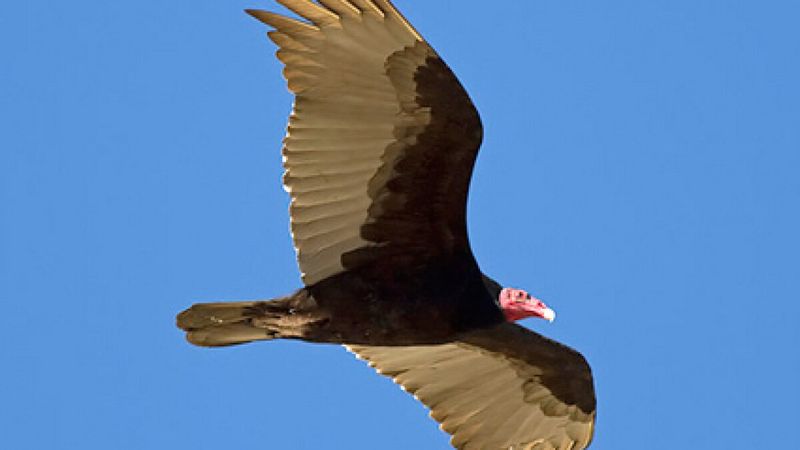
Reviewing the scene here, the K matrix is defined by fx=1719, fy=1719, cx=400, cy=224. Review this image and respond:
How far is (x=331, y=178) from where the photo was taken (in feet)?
30.1

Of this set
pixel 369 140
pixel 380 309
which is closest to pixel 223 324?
pixel 380 309

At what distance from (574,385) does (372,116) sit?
237cm

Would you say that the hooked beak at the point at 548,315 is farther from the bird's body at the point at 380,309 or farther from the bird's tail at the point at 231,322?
the bird's tail at the point at 231,322

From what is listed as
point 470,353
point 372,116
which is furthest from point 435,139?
point 470,353

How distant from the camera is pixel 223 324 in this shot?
363 inches

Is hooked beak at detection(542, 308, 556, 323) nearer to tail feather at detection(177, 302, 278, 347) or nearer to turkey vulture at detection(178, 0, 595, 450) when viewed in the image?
turkey vulture at detection(178, 0, 595, 450)

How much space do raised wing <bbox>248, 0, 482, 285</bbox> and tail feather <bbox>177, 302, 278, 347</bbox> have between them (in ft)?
1.22

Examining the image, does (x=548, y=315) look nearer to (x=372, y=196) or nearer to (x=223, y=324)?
(x=372, y=196)

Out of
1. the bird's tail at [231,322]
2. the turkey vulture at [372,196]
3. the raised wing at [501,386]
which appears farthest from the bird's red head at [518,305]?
the bird's tail at [231,322]

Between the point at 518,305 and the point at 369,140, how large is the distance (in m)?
1.36

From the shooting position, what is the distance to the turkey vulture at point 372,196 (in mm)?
8797

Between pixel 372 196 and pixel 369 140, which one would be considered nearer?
pixel 369 140

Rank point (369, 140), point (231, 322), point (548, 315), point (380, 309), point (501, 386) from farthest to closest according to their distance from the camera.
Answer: point (501, 386)
point (548, 315)
point (380, 309)
point (231, 322)
point (369, 140)

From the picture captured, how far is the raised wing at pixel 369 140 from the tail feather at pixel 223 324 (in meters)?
0.37
